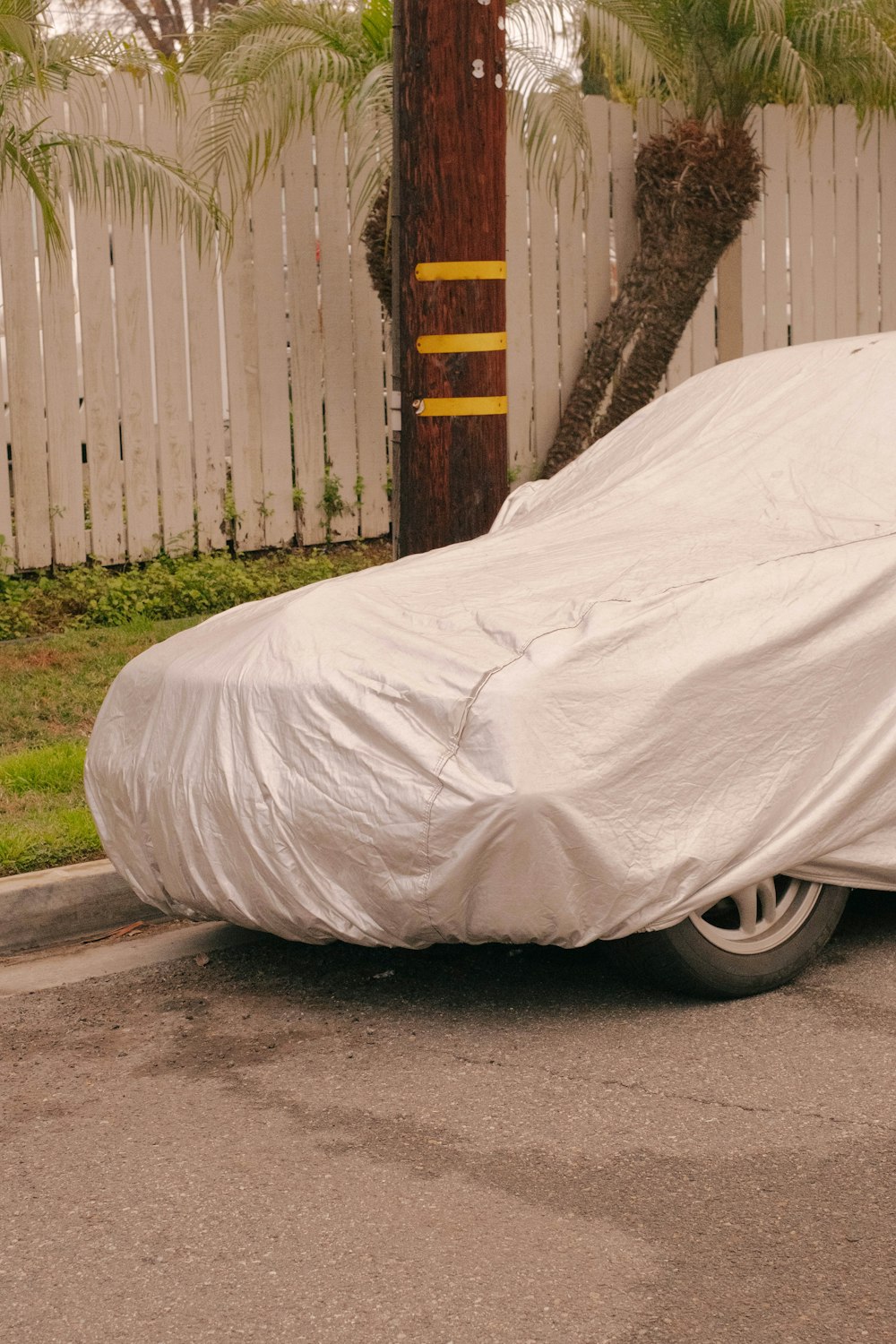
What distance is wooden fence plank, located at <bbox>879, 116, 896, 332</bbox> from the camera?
40.9 ft

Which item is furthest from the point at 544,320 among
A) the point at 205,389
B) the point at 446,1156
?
the point at 446,1156

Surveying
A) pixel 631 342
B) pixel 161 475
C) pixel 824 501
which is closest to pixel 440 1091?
pixel 824 501

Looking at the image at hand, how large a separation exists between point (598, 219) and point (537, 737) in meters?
8.09

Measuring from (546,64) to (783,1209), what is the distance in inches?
299

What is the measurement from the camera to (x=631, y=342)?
11.1 m

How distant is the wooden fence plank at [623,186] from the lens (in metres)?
10.8

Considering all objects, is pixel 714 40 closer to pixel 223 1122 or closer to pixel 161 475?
pixel 161 475

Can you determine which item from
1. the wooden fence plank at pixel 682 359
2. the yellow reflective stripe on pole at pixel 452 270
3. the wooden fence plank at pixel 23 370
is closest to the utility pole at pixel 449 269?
the yellow reflective stripe on pole at pixel 452 270

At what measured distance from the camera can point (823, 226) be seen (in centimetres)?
1216

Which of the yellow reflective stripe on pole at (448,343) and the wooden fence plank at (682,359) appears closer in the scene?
the yellow reflective stripe on pole at (448,343)

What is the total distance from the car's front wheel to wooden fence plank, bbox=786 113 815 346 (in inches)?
332

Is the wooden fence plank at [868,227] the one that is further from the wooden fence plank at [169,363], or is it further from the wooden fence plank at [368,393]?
the wooden fence plank at [169,363]

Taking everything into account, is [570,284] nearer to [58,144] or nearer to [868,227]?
[868,227]

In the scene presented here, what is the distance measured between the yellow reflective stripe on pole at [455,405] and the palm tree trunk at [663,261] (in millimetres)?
5042
